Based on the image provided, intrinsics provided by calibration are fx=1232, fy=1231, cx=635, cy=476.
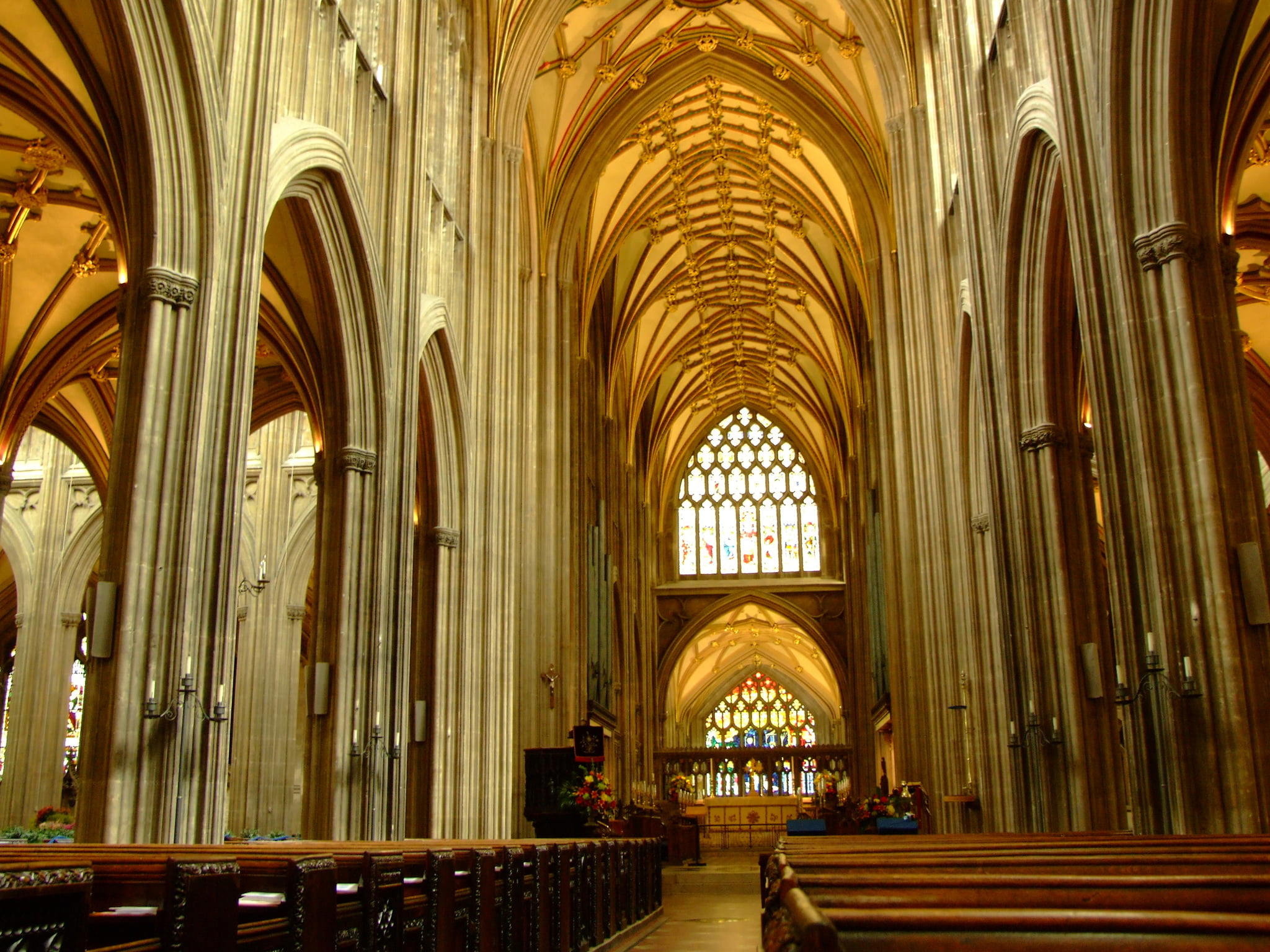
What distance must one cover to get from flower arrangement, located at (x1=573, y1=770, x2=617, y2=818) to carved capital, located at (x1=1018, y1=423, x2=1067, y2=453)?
734 cm

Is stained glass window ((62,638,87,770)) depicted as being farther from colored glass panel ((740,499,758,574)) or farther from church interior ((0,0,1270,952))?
colored glass panel ((740,499,758,574))

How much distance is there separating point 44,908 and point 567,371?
22198 millimetres

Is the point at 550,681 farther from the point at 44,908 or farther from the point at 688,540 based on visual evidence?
the point at 688,540

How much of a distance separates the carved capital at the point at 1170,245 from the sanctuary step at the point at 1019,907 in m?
6.41

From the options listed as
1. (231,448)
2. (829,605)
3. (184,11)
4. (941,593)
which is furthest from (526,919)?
(829,605)

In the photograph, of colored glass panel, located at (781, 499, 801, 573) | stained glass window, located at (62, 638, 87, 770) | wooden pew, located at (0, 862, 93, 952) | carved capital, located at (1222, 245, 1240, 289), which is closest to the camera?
wooden pew, located at (0, 862, 93, 952)

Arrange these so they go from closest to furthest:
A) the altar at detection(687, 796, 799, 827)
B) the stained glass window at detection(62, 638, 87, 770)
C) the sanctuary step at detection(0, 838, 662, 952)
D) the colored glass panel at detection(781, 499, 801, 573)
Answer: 1. the sanctuary step at detection(0, 838, 662, 952)
2. the stained glass window at detection(62, 638, 87, 770)
3. the altar at detection(687, 796, 799, 827)
4. the colored glass panel at detection(781, 499, 801, 573)

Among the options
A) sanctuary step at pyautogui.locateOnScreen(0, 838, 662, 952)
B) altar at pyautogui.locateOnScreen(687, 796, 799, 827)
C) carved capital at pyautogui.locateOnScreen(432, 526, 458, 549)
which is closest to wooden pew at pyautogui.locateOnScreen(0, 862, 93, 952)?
sanctuary step at pyautogui.locateOnScreen(0, 838, 662, 952)

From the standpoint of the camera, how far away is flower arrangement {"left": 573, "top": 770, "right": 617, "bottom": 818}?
15.9 meters

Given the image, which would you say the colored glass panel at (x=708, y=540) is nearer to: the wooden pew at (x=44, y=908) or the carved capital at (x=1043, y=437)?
the carved capital at (x=1043, y=437)

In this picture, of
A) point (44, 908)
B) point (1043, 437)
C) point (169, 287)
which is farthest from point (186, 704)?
point (1043, 437)

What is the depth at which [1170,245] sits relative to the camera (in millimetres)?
8211

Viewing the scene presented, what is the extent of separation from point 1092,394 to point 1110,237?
1.10 meters

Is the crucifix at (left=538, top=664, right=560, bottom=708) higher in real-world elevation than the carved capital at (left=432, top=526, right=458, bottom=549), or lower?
lower
